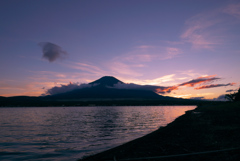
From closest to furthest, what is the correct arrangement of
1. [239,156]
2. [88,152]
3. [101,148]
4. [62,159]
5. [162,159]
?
[239,156] → [162,159] → [62,159] → [88,152] → [101,148]

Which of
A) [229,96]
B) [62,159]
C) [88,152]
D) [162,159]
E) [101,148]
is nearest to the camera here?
[162,159]

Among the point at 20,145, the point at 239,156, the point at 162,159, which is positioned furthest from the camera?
the point at 20,145

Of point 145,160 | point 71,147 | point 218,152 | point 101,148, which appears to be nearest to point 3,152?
point 71,147

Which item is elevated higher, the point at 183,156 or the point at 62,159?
the point at 183,156

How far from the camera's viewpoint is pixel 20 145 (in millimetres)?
22578

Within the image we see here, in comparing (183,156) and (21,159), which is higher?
(183,156)

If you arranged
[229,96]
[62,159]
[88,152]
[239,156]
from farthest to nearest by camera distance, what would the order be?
1. [229,96]
2. [88,152]
3. [62,159]
4. [239,156]

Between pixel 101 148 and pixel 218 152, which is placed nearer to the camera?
pixel 218 152

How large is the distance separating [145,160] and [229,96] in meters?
181

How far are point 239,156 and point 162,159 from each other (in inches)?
189

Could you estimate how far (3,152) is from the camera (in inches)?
760

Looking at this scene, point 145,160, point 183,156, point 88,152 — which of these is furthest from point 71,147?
point 183,156

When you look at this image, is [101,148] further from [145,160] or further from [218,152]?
[218,152]

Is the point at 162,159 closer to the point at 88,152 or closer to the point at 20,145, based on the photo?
the point at 88,152
